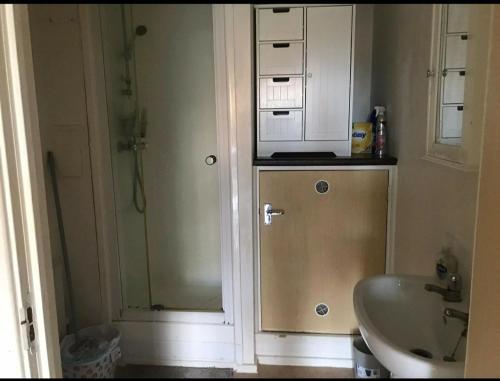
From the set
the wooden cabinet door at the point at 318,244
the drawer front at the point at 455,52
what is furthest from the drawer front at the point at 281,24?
the drawer front at the point at 455,52

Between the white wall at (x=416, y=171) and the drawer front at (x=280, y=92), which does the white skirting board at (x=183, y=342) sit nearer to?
the white wall at (x=416, y=171)

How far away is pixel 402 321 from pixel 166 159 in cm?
137

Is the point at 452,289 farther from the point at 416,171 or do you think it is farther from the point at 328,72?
the point at 328,72

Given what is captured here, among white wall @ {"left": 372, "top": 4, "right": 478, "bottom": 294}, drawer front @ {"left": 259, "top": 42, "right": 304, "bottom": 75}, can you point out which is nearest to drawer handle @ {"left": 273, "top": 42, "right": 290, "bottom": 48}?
drawer front @ {"left": 259, "top": 42, "right": 304, "bottom": 75}

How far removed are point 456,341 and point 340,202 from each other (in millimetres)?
911

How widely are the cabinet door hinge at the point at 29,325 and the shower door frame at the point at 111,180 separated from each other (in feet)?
4.20

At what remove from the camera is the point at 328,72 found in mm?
1842

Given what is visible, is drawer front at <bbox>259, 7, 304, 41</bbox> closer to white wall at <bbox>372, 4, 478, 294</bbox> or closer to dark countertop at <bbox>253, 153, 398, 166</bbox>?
white wall at <bbox>372, 4, 478, 294</bbox>

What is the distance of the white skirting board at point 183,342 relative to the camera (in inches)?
75.3

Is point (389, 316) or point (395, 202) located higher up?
point (395, 202)

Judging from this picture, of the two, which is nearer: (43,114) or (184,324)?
(43,114)

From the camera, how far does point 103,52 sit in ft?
5.90

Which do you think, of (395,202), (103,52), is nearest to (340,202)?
(395,202)

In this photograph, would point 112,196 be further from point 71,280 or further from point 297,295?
point 297,295
